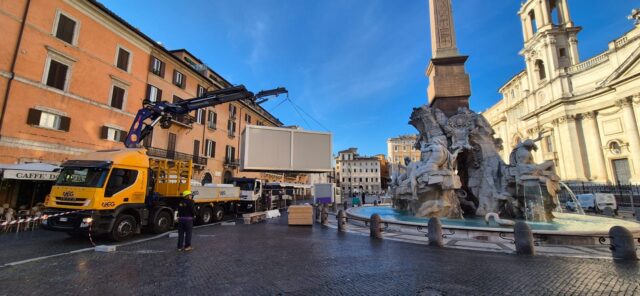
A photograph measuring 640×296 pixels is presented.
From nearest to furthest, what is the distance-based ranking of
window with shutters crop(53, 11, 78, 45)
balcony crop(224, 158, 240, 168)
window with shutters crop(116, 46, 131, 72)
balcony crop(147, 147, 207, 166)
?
window with shutters crop(53, 11, 78, 45)
window with shutters crop(116, 46, 131, 72)
balcony crop(147, 147, 207, 166)
balcony crop(224, 158, 240, 168)

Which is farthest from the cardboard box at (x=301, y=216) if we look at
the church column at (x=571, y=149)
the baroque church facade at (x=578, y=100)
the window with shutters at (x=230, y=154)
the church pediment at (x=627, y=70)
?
the church column at (x=571, y=149)

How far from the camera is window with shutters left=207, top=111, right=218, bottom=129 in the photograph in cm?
2901

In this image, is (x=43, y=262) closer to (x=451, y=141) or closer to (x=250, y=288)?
(x=250, y=288)

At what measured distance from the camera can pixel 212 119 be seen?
2969 centimetres

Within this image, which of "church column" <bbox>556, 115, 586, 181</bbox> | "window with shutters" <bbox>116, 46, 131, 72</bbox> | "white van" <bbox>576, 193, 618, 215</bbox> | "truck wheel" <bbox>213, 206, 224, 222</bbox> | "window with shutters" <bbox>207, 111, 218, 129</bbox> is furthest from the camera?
"church column" <bbox>556, 115, 586, 181</bbox>

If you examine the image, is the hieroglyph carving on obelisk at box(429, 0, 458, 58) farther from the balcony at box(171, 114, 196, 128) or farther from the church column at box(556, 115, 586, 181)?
the church column at box(556, 115, 586, 181)

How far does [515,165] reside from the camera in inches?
465

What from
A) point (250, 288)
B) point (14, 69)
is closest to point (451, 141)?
point (250, 288)

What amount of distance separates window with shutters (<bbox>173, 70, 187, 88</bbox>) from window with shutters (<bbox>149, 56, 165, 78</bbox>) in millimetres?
1343

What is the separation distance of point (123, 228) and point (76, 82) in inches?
556

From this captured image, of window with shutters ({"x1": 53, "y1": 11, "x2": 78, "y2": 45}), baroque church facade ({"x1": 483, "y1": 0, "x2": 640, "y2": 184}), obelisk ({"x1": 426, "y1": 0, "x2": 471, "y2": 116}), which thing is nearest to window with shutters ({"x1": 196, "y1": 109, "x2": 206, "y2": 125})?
window with shutters ({"x1": 53, "y1": 11, "x2": 78, "y2": 45})

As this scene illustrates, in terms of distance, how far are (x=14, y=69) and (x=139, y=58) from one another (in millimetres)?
8404

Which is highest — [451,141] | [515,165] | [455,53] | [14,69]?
[455,53]

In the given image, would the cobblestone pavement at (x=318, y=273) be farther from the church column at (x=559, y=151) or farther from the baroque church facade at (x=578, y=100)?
the church column at (x=559, y=151)
